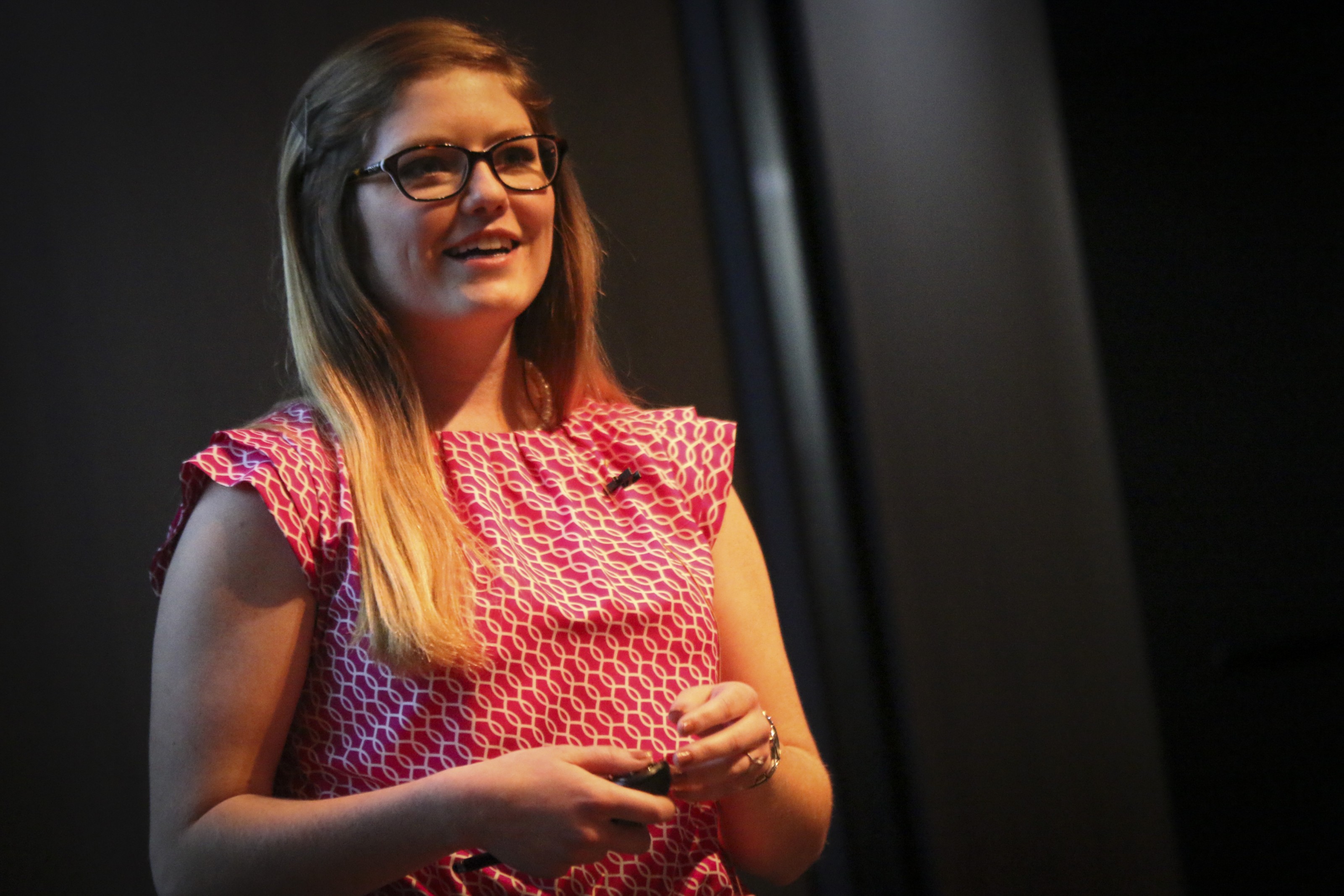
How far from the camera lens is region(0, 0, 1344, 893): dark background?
1.57m

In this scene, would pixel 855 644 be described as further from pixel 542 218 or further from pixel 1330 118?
pixel 1330 118

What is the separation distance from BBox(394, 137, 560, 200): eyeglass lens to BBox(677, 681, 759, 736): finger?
0.59 m

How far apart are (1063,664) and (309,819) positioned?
49.6 inches

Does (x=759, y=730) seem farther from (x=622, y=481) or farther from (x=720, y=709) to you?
(x=622, y=481)

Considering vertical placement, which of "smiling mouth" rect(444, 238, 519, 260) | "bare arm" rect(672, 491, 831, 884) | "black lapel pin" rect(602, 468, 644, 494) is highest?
"smiling mouth" rect(444, 238, 519, 260)

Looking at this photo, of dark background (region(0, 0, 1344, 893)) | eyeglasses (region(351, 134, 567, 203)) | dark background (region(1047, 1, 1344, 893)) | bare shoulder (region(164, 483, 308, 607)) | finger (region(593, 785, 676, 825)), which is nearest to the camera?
finger (region(593, 785, 676, 825))

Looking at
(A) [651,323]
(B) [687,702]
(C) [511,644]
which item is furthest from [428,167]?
(A) [651,323]

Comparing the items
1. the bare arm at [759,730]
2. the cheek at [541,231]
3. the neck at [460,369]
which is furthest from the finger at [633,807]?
the cheek at [541,231]

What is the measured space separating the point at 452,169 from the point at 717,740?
0.65 meters

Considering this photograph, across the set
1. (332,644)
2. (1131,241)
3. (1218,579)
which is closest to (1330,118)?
(1131,241)

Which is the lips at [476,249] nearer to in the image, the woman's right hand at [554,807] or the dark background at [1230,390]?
the woman's right hand at [554,807]

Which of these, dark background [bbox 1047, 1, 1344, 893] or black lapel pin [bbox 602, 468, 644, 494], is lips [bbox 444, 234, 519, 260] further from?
Result: dark background [bbox 1047, 1, 1344, 893]

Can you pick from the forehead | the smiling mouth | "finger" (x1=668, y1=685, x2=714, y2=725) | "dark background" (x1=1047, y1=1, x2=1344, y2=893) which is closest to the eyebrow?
the forehead

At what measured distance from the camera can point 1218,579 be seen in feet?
7.84
